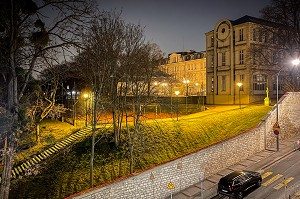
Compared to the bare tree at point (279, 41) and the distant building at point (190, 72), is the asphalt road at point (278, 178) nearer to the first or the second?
the bare tree at point (279, 41)

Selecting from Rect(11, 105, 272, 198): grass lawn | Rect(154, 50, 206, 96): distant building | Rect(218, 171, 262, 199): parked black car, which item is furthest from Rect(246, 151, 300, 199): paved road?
Rect(154, 50, 206, 96): distant building

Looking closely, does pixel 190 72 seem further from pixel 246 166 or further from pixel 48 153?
pixel 48 153

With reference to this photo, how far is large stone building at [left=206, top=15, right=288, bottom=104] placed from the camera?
42.1 meters

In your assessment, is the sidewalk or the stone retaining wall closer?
the stone retaining wall

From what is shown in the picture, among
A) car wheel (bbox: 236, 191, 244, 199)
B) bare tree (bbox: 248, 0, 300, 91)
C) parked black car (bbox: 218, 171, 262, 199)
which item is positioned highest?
bare tree (bbox: 248, 0, 300, 91)

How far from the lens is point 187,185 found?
19.2m

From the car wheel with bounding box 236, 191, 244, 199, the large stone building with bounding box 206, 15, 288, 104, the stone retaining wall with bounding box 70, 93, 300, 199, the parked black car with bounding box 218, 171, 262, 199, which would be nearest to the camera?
the stone retaining wall with bounding box 70, 93, 300, 199

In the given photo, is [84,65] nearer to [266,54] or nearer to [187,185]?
[187,185]

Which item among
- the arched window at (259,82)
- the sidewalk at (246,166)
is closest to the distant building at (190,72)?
the arched window at (259,82)

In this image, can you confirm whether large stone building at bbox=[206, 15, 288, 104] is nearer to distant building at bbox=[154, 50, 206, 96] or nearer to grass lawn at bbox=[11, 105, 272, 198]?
grass lawn at bbox=[11, 105, 272, 198]

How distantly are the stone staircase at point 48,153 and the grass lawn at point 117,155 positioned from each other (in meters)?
1.96

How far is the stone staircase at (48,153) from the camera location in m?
24.3

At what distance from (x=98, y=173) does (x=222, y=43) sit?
35.8m

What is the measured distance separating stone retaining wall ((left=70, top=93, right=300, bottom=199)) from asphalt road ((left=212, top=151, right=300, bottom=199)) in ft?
8.79
